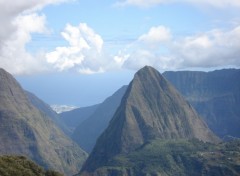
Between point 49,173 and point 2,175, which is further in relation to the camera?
point 49,173

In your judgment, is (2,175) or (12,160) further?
(12,160)

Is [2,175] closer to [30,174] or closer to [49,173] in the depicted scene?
[30,174]

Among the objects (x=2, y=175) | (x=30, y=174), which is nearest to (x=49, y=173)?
(x=30, y=174)

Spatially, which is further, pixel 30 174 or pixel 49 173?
pixel 49 173
